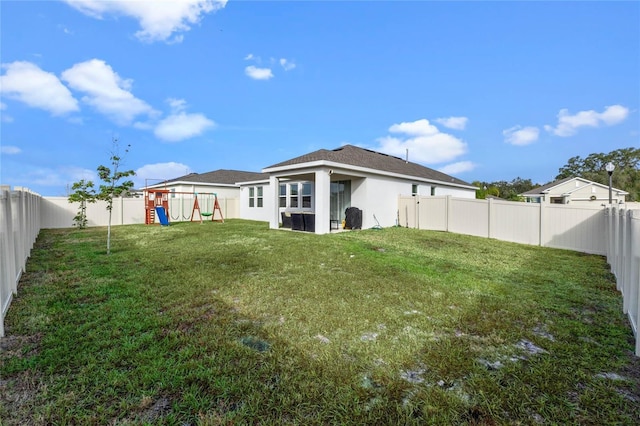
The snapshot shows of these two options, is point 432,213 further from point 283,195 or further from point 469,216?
point 283,195

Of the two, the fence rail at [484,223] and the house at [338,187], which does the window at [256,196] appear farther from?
the fence rail at [484,223]

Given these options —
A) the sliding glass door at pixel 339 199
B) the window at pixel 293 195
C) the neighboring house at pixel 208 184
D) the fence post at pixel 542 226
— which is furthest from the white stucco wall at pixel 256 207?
the fence post at pixel 542 226

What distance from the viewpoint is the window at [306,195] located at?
15.2 m

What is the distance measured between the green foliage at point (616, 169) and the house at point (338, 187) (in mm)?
26250

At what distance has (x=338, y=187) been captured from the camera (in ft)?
46.9

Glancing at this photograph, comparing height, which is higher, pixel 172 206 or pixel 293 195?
pixel 293 195

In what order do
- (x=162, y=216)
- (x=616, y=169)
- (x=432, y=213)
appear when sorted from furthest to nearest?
1. (x=616, y=169)
2. (x=162, y=216)
3. (x=432, y=213)

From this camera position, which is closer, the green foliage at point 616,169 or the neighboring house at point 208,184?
the neighboring house at point 208,184

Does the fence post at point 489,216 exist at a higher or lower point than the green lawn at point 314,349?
higher

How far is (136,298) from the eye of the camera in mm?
4254

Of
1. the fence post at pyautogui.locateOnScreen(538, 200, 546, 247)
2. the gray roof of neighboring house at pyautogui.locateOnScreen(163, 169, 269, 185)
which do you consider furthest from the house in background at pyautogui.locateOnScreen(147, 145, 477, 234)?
the fence post at pyautogui.locateOnScreen(538, 200, 546, 247)

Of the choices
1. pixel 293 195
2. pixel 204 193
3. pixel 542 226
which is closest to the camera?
pixel 542 226

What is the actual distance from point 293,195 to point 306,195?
1203mm

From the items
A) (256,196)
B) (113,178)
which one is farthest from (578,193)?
(113,178)
